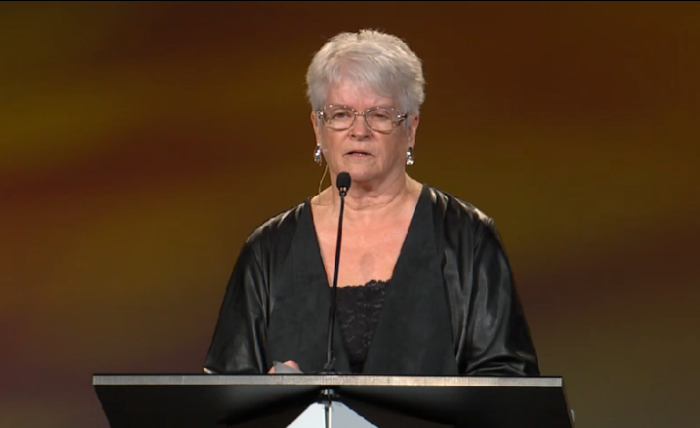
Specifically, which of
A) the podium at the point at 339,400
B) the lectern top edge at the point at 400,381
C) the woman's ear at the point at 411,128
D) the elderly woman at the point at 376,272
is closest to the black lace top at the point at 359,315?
the elderly woman at the point at 376,272

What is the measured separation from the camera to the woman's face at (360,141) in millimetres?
3014

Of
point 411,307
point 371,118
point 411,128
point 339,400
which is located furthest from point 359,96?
point 339,400

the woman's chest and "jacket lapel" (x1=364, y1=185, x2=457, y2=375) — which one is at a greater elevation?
the woman's chest

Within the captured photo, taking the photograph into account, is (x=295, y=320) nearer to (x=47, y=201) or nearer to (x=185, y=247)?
(x=185, y=247)

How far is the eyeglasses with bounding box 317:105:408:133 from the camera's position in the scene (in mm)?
3014

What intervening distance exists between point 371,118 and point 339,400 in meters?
1.02

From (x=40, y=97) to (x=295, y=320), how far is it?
197 cm

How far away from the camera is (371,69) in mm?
3004

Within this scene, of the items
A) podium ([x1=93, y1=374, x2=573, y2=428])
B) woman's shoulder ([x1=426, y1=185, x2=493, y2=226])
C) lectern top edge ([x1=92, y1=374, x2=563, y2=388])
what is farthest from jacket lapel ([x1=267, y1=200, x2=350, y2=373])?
lectern top edge ([x1=92, y1=374, x2=563, y2=388])

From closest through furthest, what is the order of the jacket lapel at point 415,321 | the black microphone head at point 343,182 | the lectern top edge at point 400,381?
the lectern top edge at point 400,381
the black microphone head at point 343,182
the jacket lapel at point 415,321

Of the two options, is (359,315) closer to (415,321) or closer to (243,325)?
(415,321)

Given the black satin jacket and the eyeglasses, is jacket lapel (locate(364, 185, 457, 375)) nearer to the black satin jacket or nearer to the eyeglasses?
the black satin jacket

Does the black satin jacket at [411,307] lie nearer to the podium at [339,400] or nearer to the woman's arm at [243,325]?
the woman's arm at [243,325]

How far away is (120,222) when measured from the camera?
445 centimetres
